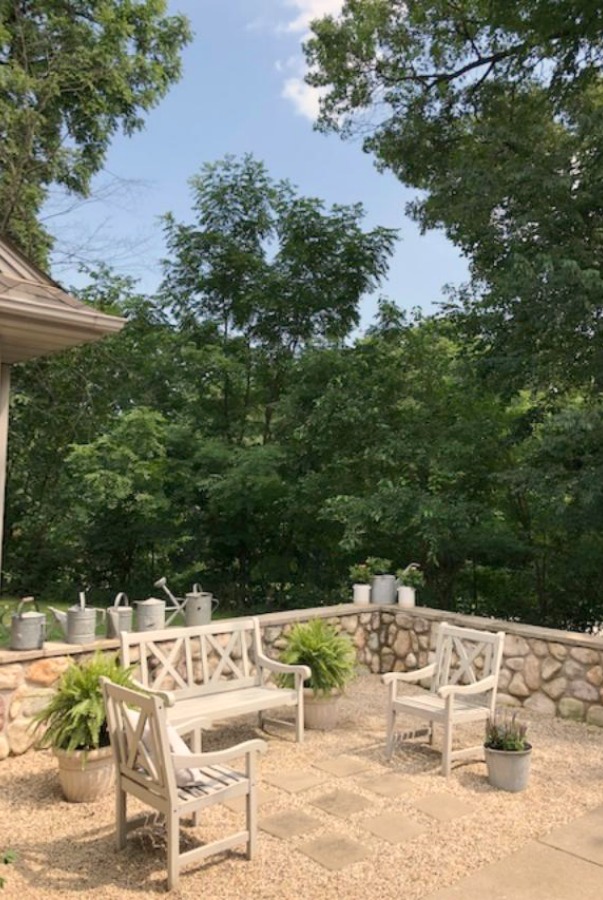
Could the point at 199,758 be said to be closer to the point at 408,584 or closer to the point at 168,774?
the point at 168,774

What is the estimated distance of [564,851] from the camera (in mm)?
3346

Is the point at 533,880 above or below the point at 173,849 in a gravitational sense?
below

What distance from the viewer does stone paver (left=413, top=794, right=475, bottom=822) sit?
12.3 ft

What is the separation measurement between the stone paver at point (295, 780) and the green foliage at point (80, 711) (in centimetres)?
103

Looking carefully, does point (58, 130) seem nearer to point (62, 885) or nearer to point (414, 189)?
point (414, 189)

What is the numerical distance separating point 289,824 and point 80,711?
126 cm

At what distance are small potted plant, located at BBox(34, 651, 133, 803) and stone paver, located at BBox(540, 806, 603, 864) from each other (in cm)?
233

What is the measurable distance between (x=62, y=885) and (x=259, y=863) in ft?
2.80

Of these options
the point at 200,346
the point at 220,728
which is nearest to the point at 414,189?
the point at 200,346

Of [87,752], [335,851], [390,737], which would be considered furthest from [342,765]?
[87,752]

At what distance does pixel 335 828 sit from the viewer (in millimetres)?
3562

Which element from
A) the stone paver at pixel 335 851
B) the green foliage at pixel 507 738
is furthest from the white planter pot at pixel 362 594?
the stone paver at pixel 335 851

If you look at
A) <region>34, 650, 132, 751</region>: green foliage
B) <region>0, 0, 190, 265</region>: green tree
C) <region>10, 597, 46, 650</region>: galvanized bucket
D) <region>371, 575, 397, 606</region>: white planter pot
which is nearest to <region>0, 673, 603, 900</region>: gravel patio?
<region>34, 650, 132, 751</region>: green foliage

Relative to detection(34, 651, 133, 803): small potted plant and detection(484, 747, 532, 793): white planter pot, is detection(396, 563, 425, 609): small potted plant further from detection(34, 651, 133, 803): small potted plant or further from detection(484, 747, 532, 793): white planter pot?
detection(34, 651, 133, 803): small potted plant
